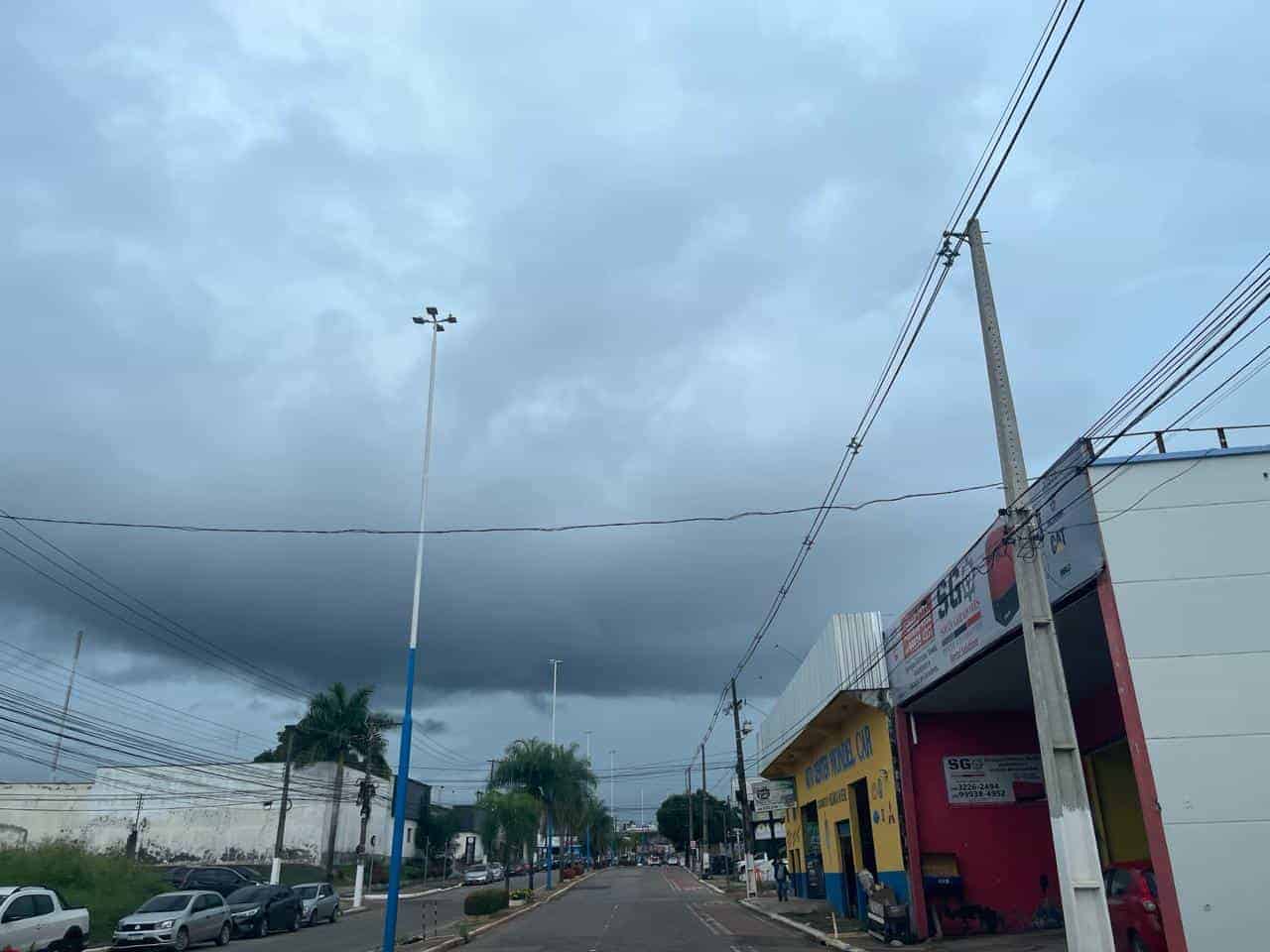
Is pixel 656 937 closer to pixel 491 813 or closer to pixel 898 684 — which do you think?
pixel 898 684

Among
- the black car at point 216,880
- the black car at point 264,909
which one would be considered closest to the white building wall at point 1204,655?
the black car at point 264,909

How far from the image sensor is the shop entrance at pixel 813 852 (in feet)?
127

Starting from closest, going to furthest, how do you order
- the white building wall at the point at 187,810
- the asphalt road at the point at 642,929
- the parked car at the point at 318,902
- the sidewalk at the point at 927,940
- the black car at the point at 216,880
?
the sidewalk at the point at 927,940
the asphalt road at the point at 642,929
the parked car at the point at 318,902
the black car at the point at 216,880
the white building wall at the point at 187,810

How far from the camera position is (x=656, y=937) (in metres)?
23.8

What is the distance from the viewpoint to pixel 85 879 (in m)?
30.3

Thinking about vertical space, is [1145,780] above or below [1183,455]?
below

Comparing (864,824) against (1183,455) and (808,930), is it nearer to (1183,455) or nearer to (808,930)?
(808,930)

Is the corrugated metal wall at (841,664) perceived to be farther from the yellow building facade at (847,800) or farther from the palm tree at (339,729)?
the palm tree at (339,729)

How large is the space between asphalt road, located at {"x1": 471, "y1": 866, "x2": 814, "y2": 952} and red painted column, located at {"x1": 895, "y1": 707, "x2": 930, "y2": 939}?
262cm

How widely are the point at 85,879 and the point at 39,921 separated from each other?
1250 centimetres

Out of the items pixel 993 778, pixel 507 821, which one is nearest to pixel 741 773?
pixel 507 821

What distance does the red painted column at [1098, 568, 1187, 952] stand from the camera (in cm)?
1114

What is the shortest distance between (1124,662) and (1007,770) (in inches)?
491

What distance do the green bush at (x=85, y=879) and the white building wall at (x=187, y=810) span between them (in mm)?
33288
